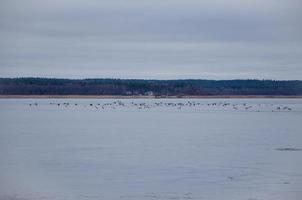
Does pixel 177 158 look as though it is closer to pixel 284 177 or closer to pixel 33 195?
pixel 284 177

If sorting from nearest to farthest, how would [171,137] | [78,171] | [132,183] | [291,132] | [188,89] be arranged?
[132,183], [78,171], [171,137], [291,132], [188,89]

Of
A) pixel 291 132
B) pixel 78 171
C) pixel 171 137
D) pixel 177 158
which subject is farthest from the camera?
pixel 291 132

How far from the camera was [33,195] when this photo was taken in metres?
9.92

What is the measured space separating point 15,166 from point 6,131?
8969 millimetres

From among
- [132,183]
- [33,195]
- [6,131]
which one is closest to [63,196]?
[33,195]

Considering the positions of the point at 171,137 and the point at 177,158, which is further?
the point at 171,137

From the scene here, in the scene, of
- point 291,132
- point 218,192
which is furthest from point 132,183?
point 291,132

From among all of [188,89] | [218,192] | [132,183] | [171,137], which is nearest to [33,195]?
→ [132,183]

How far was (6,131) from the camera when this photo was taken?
847 inches

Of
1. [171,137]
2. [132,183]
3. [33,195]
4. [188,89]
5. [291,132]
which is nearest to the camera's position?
[33,195]

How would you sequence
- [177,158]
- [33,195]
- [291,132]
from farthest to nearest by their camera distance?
1. [291,132]
2. [177,158]
3. [33,195]

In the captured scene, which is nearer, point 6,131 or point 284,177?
point 284,177

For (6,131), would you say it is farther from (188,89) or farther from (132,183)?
(188,89)

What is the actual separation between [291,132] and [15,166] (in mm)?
10632
